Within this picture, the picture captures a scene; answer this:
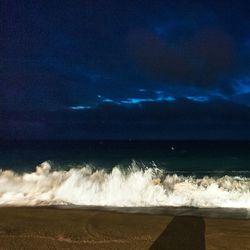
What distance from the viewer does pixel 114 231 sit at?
28.1 feet

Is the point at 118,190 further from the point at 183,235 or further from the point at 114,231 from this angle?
the point at 183,235

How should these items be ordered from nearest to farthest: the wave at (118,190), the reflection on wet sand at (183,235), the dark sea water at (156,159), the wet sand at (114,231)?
the reflection on wet sand at (183,235)
the wet sand at (114,231)
the wave at (118,190)
the dark sea water at (156,159)

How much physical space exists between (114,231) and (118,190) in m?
5.56

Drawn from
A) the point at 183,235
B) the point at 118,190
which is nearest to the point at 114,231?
the point at 183,235

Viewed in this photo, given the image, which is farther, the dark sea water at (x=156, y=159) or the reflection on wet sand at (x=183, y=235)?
the dark sea water at (x=156, y=159)

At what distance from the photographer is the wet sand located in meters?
7.61

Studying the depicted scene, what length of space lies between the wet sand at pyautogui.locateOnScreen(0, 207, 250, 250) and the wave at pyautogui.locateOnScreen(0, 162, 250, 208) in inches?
94.4

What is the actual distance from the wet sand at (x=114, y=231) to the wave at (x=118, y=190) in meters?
2.40

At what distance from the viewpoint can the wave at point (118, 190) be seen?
12.9 meters

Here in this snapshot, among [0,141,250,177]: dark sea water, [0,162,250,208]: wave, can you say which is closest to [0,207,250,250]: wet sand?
[0,162,250,208]: wave

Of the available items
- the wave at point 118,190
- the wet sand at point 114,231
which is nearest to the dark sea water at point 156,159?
the wave at point 118,190

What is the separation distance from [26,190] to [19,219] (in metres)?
5.11

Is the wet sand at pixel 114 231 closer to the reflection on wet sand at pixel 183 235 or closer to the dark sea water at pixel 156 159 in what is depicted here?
the reflection on wet sand at pixel 183 235

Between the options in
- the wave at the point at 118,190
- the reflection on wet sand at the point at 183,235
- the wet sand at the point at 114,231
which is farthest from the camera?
the wave at the point at 118,190
